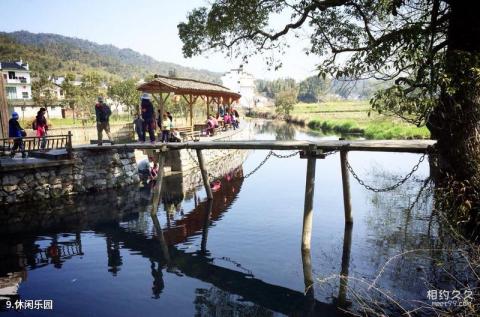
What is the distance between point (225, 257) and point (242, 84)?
A: 9054cm

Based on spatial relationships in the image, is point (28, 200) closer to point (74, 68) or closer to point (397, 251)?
point (397, 251)

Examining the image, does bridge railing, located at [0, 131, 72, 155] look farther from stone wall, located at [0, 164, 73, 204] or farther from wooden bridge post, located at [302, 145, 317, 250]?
wooden bridge post, located at [302, 145, 317, 250]

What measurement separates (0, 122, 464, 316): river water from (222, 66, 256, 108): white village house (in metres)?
83.4

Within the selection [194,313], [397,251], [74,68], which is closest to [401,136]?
[397,251]

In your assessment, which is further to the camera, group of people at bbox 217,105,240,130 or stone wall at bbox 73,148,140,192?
group of people at bbox 217,105,240,130

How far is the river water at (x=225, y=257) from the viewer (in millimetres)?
6824

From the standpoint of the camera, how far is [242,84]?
9669cm

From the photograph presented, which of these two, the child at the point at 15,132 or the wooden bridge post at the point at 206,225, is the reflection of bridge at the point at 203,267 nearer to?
the wooden bridge post at the point at 206,225

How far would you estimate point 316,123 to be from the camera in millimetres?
49969

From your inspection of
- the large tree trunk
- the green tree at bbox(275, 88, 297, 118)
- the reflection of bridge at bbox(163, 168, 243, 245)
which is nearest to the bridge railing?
the reflection of bridge at bbox(163, 168, 243, 245)

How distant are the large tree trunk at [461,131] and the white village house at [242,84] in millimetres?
89385

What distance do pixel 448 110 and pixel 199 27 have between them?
296 inches

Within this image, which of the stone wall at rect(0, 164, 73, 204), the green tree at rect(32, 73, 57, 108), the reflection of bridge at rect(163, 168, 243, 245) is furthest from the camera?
the green tree at rect(32, 73, 57, 108)

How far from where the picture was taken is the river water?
682 cm
